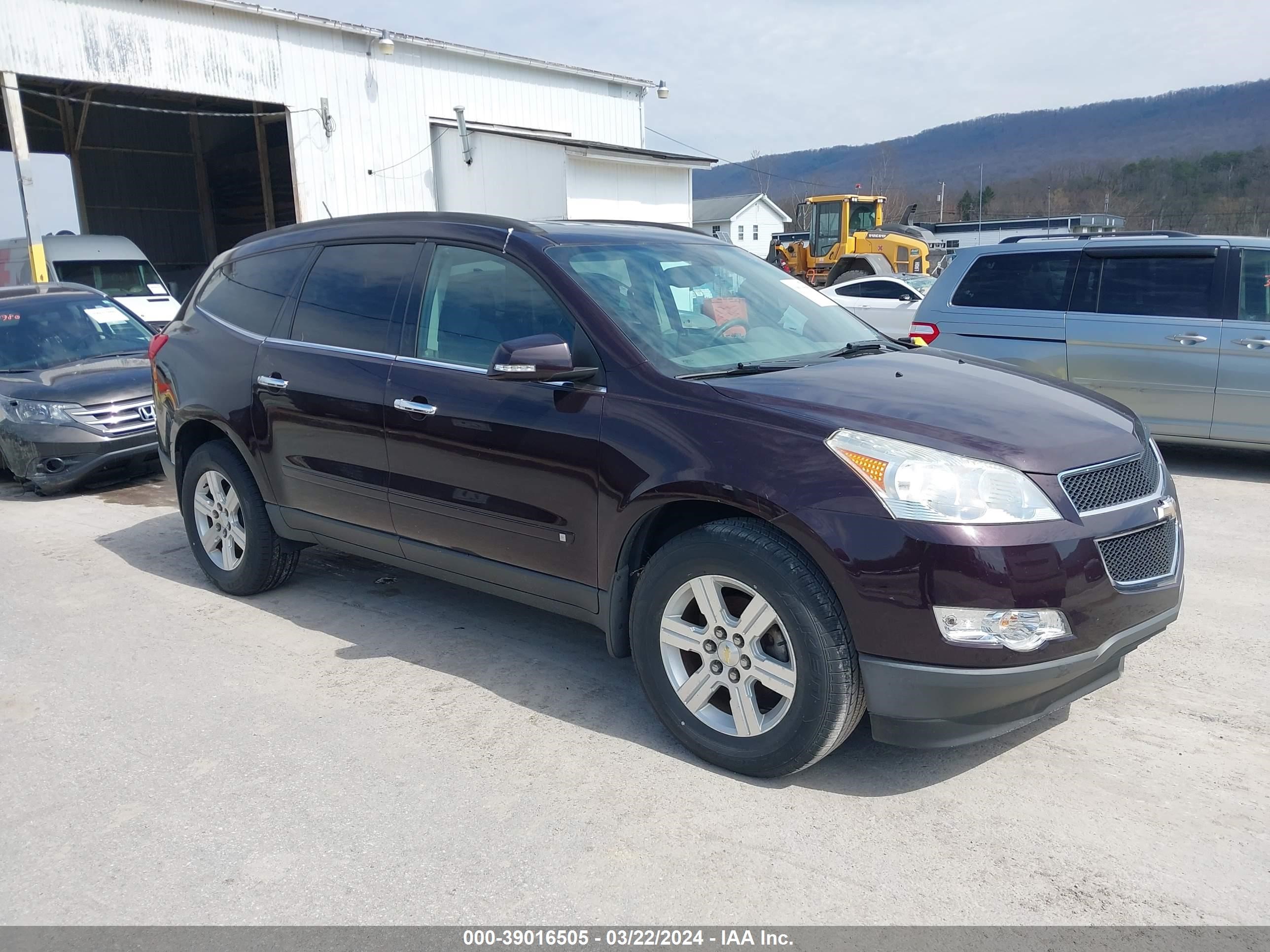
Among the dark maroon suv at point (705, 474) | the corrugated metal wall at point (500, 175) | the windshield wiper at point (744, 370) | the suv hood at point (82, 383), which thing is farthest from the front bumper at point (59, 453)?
the corrugated metal wall at point (500, 175)

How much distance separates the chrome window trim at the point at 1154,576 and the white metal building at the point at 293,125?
17.4 meters

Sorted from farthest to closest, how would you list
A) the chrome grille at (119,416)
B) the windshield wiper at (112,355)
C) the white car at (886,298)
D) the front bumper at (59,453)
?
the white car at (886,298)
the windshield wiper at (112,355)
the chrome grille at (119,416)
the front bumper at (59,453)

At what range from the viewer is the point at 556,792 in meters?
3.23

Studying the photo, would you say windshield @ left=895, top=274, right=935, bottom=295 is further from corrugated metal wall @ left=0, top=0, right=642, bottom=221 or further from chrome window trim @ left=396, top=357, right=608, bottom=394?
chrome window trim @ left=396, top=357, right=608, bottom=394

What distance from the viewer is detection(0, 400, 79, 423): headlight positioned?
304 inches

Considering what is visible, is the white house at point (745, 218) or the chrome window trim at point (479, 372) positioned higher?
the white house at point (745, 218)

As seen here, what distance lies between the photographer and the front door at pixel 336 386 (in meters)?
4.38

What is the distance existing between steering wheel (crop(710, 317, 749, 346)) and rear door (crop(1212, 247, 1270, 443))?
5.08m

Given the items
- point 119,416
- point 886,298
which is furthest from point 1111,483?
point 886,298

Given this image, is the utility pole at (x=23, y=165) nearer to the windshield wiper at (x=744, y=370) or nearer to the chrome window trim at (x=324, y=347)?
the chrome window trim at (x=324, y=347)

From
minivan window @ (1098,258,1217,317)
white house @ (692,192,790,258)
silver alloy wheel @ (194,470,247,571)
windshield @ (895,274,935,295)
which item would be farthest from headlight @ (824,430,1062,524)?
white house @ (692,192,790,258)

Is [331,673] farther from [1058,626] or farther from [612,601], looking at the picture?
[1058,626]

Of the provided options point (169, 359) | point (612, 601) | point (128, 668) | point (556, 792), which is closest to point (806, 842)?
point (556, 792)

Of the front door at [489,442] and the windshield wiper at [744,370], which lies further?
the front door at [489,442]
